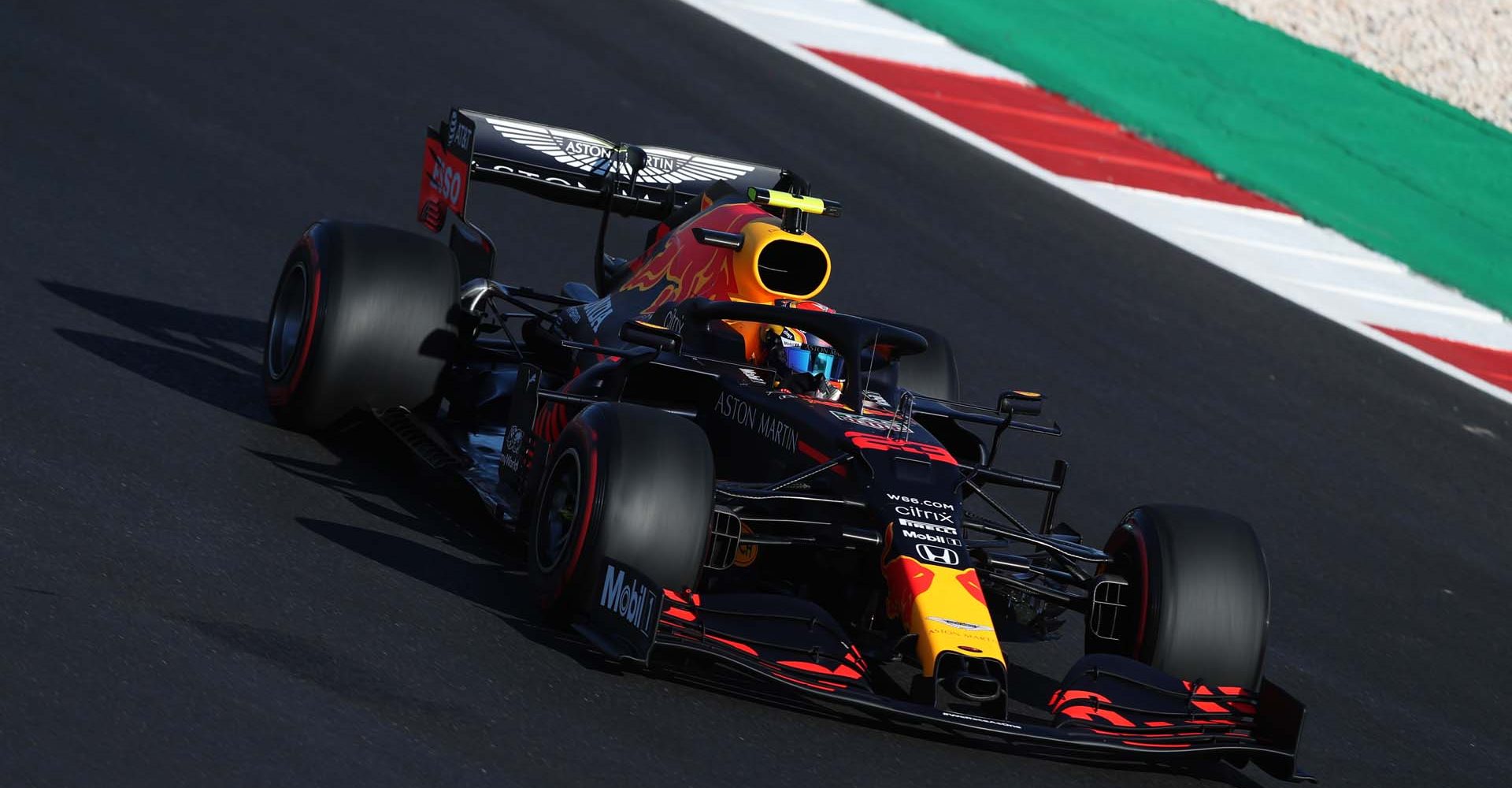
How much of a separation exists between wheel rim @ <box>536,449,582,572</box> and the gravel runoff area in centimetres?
1310

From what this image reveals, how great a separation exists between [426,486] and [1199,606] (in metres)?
3.12

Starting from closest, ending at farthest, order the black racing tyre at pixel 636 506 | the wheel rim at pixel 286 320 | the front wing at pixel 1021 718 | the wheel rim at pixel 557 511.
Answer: the front wing at pixel 1021 718, the black racing tyre at pixel 636 506, the wheel rim at pixel 557 511, the wheel rim at pixel 286 320

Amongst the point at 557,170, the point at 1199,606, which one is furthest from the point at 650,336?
the point at 557,170

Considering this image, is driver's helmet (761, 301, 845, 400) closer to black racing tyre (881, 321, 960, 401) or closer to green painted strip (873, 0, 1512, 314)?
black racing tyre (881, 321, 960, 401)

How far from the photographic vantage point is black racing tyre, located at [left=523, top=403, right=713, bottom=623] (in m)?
6.41

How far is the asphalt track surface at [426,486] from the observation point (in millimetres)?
5812

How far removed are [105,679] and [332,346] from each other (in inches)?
107

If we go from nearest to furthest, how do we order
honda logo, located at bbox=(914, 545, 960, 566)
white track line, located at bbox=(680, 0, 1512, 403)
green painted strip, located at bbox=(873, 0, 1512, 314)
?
1. honda logo, located at bbox=(914, 545, 960, 566)
2. white track line, located at bbox=(680, 0, 1512, 403)
3. green painted strip, located at bbox=(873, 0, 1512, 314)

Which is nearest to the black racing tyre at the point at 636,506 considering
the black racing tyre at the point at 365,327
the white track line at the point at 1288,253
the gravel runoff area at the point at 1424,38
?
the black racing tyre at the point at 365,327

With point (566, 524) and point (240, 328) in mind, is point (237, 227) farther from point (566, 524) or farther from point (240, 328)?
point (566, 524)

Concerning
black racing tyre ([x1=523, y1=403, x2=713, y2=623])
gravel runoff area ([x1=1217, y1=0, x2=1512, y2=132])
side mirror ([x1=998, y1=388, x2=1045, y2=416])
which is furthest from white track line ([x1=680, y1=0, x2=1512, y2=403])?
black racing tyre ([x1=523, y1=403, x2=713, y2=623])

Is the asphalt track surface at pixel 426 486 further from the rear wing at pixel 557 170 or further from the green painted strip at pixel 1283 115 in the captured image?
the green painted strip at pixel 1283 115

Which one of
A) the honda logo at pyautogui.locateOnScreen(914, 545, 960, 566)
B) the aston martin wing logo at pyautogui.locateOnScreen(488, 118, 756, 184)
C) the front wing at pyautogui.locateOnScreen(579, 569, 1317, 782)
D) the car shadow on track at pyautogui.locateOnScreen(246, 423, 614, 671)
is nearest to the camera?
the front wing at pyautogui.locateOnScreen(579, 569, 1317, 782)

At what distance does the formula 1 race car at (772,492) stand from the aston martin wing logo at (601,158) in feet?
1.99
